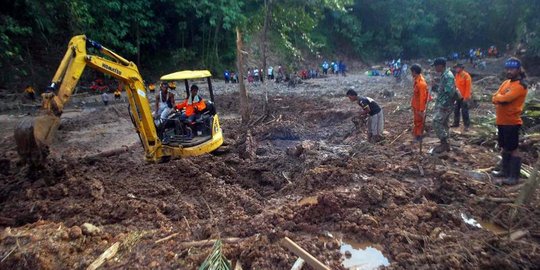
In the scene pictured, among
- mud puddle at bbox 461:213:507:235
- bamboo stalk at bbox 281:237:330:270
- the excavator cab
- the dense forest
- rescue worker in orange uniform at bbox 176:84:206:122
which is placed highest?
the dense forest

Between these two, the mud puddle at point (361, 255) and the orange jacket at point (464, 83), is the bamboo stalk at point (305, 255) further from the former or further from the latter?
the orange jacket at point (464, 83)

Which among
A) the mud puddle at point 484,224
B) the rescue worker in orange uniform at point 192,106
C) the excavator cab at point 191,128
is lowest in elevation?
the mud puddle at point 484,224

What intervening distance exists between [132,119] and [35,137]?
2.43 meters

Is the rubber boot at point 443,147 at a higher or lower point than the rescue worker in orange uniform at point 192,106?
lower

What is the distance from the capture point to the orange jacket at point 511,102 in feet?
18.1

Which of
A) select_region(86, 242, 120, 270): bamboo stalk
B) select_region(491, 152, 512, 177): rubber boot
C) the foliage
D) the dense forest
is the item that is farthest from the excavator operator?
select_region(491, 152, 512, 177): rubber boot

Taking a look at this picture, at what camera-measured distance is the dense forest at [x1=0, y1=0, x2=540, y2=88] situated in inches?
647

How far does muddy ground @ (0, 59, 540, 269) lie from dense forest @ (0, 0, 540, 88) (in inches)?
266

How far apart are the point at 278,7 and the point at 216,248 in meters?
11.8

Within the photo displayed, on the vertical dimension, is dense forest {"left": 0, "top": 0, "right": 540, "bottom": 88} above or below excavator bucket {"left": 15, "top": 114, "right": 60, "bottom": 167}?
above

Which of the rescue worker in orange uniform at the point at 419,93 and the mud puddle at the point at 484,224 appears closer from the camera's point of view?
the mud puddle at the point at 484,224

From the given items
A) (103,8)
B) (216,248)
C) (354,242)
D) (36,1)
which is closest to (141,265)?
(216,248)

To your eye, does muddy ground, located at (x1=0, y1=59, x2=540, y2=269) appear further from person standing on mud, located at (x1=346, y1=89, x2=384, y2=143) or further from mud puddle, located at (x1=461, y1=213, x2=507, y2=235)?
person standing on mud, located at (x1=346, y1=89, x2=384, y2=143)

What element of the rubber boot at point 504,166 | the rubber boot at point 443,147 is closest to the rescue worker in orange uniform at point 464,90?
the rubber boot at point 443,147
